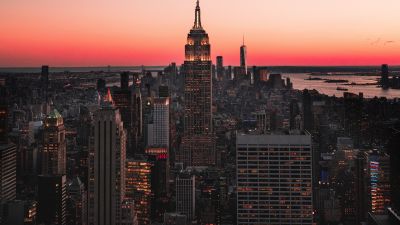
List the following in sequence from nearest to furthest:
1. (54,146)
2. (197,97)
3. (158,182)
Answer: (54,146) < (158,182) < (197,97)

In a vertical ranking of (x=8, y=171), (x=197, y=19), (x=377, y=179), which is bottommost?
(x=8, y=171)

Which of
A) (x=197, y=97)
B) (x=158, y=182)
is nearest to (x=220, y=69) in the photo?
(x=197, y=97)

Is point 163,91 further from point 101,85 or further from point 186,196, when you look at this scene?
point 101,85

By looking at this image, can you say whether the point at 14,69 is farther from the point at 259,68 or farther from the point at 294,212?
the point at 259,68

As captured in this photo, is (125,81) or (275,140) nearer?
(275,140)

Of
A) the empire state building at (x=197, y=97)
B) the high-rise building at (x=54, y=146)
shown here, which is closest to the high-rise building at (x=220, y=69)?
the empire state building at (x=197, y=97)

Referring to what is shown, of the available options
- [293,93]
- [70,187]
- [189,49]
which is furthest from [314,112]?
[189,49]
